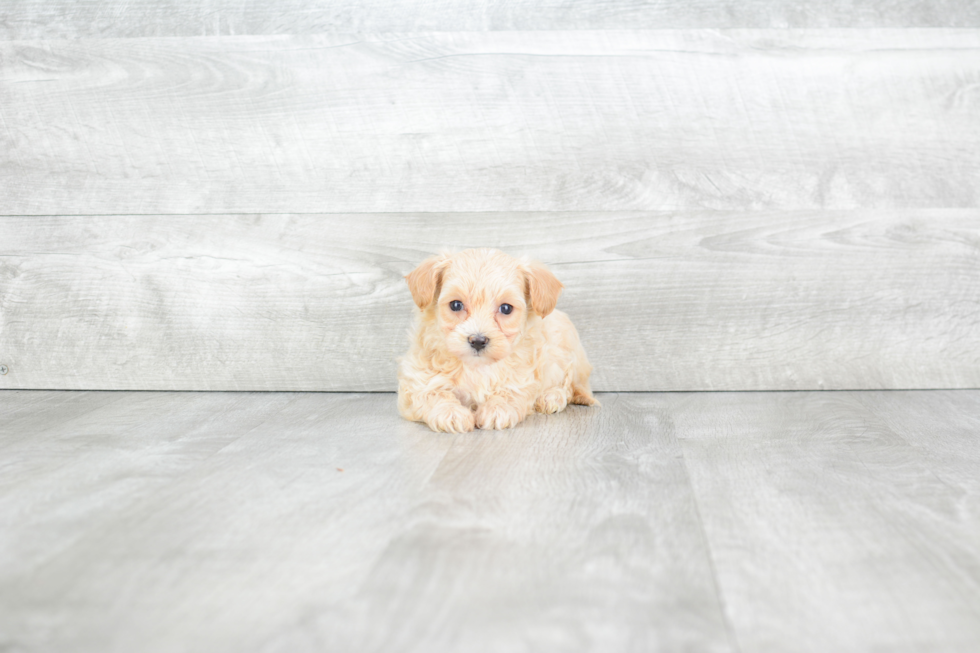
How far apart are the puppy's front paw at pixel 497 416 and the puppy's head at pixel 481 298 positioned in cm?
12

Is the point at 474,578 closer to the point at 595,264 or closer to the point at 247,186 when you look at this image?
the point at 595,264

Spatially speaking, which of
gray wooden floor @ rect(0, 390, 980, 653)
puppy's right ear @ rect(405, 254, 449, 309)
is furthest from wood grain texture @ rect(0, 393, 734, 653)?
puppy's right ear @ rect(405, 254, 449, 309)

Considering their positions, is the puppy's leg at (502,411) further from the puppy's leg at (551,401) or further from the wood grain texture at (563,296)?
the wood grain texture at (563,296)

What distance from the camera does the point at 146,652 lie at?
818 millimetres

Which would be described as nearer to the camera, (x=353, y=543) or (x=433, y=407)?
(x=353, y=543)

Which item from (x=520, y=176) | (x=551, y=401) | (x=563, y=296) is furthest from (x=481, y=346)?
(x=520, y=176)

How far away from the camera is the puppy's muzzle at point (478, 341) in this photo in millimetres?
1764

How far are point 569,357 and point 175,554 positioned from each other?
1.21m

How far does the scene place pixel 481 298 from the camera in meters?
1.81

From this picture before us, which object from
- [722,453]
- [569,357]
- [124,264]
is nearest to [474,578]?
[722,453]

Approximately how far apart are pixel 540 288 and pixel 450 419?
385mm

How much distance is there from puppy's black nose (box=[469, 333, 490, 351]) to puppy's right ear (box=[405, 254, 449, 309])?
173 mm

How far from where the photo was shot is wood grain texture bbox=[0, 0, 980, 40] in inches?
92.2

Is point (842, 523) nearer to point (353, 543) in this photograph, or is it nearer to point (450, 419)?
point (353, 543)
